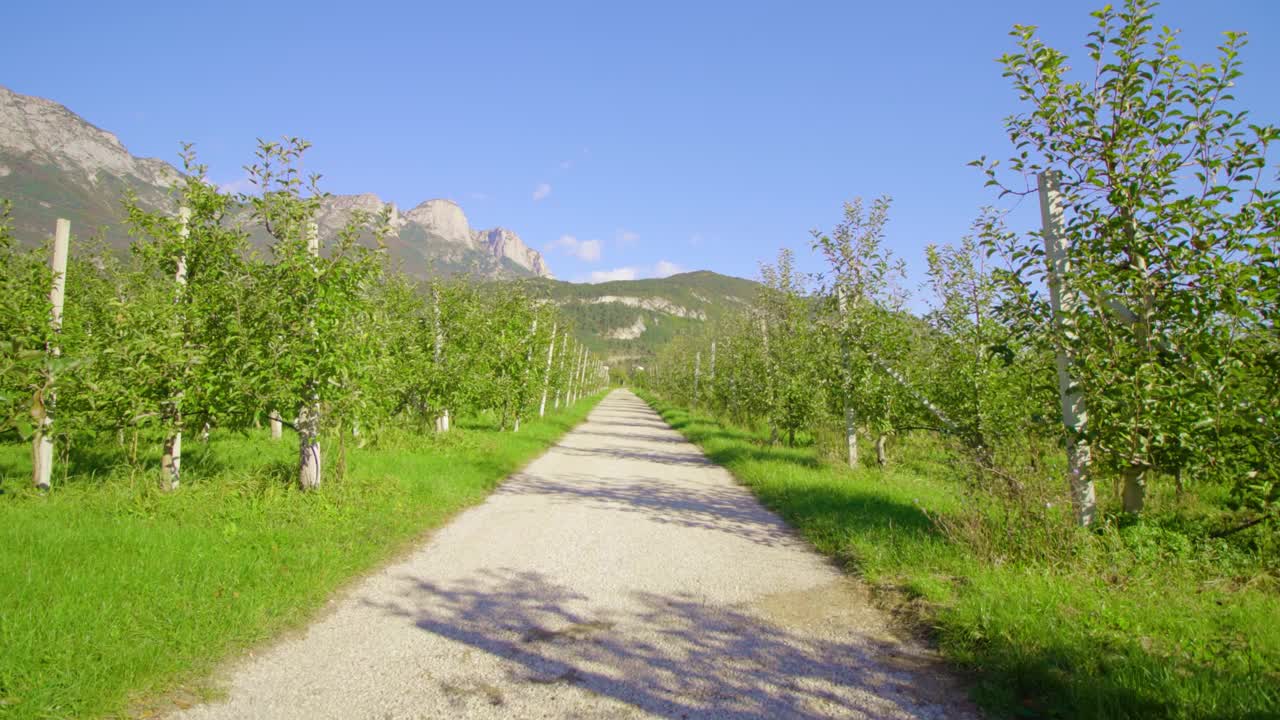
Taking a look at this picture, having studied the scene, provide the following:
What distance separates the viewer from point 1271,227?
15.5ft

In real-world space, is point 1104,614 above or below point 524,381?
below

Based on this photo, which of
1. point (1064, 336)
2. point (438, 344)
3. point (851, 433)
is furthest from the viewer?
point (438, 344)

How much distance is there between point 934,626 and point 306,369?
6939 millimetres

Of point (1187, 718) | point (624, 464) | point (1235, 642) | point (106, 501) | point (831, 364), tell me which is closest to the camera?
point (1187, 718)

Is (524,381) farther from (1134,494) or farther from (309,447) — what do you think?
(1134,494)

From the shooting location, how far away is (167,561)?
5152 mm

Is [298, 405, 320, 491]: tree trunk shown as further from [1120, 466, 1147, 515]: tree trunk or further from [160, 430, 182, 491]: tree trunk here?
[1120, 466, 1147, 515]: tree trunk

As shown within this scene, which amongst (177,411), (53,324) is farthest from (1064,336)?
(53,324)

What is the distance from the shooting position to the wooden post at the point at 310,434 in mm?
7926

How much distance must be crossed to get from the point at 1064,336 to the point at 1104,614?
2313 mm

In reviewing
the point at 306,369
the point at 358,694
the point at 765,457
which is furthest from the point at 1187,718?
the point at 765,457

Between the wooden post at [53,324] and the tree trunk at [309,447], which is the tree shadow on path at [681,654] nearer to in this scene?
the tree trunk at [309,447]

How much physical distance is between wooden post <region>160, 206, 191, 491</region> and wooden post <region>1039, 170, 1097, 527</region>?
9161 millimetres

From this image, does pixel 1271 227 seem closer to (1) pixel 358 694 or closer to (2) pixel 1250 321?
(2) pixel 1250 321
